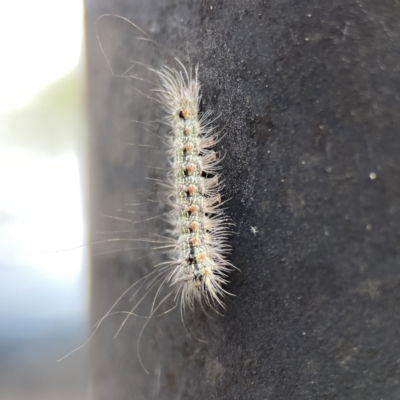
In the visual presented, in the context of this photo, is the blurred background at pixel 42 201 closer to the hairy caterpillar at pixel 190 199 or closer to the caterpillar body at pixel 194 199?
the hairy caterpillar at pixel 190 199

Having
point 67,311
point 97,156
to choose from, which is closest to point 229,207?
point 97,156

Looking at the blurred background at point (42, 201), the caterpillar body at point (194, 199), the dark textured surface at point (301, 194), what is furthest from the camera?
the blurred background at point (42, 201)

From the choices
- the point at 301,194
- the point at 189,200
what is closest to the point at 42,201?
the point at 189,200

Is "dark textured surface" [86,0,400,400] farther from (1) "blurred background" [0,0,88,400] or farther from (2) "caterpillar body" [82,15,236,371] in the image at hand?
(1) "blurred background" [0,0,88,400]

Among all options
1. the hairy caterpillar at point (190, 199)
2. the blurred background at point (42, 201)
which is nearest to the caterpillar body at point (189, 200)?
the hairy caterpillar at point (190, 199)

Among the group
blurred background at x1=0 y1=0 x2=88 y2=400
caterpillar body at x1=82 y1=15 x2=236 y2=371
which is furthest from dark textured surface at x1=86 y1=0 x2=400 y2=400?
blurred background at x1=0 y1=0 x2=88 y2=400

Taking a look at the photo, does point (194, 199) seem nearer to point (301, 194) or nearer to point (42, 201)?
point (301, 194)
